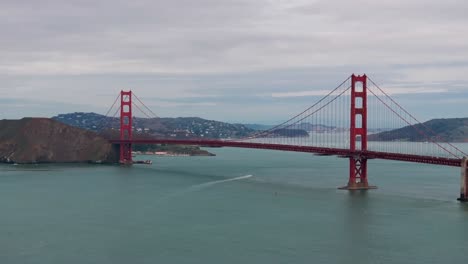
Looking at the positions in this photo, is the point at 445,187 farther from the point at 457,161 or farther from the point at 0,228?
the point at 0,228

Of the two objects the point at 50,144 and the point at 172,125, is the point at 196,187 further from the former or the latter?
the point at 172,125

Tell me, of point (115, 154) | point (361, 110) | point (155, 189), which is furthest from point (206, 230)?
point (115, 154)

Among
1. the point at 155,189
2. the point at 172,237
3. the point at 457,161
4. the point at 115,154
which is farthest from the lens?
the point at 115,154

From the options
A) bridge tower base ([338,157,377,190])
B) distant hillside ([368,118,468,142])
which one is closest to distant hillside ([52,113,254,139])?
distant hillside ([368,118,468,142])

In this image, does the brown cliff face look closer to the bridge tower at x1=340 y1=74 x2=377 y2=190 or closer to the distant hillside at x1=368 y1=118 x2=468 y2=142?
the bridge tower at x1=340 y1=74 x2=377 y2=190

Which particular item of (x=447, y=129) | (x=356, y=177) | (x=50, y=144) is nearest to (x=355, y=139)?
(x=356, y=177)

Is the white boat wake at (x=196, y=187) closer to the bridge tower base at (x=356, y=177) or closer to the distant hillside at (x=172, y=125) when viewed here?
the bridge tower base at (x=356, y=177)

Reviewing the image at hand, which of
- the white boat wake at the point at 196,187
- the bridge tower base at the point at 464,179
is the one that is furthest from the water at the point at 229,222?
the bridge tower base at the point at 464,179
